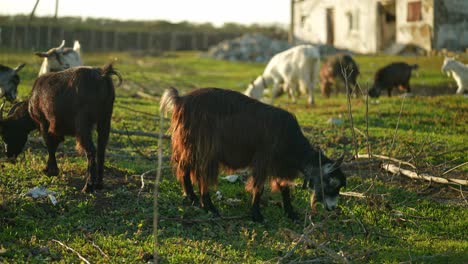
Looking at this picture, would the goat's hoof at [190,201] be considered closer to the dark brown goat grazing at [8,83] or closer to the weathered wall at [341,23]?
the dark brown goat grazing at [8,83]

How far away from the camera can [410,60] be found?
28531 mm

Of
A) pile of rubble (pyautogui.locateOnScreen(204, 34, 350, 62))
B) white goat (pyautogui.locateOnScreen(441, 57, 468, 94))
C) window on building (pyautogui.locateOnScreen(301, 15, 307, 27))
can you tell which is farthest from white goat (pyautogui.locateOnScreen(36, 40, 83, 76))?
window on building (pyautogui.locateOnScreen(301, 15, 307, 27))

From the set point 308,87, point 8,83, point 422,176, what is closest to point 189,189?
point 422,176

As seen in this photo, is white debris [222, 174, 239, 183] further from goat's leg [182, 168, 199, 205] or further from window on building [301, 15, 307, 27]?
window on building [301, 15, 307, 27]

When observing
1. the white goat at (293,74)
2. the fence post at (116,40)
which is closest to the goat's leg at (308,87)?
the white goat at (293,74)

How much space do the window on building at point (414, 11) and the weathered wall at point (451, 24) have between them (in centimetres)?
99

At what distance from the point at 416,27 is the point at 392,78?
1204 centimetres

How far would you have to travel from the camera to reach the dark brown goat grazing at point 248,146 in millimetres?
8258

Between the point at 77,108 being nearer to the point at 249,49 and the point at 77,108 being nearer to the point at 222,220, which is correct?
the point at 222,220

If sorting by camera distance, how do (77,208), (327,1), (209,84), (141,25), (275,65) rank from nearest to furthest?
(77,208) → (275,65) → (209,84) → (327,1) → (141,25)

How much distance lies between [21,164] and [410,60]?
21.7 meters

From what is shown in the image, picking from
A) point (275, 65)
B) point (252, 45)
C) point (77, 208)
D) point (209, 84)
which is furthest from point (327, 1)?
point (77, 208)

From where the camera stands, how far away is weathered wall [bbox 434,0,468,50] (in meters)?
30.1

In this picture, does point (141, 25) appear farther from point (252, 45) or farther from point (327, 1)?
point (327, 1)
